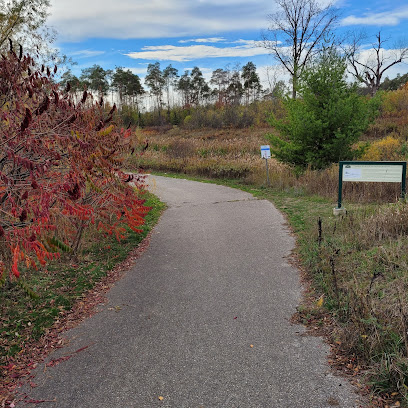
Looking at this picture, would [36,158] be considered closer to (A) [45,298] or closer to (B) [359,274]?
(A) [45,298]

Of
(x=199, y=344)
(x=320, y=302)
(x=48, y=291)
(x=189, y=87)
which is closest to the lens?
(x=199, y=344)

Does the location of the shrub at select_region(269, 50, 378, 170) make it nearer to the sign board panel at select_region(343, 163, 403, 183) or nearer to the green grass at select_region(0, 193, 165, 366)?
the sign board panel at select_region(343, 163, 403, 183)

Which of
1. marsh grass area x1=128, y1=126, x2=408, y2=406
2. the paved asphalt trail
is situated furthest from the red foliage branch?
marsh grass area x1=128, y1=126, x2=408, y2=406

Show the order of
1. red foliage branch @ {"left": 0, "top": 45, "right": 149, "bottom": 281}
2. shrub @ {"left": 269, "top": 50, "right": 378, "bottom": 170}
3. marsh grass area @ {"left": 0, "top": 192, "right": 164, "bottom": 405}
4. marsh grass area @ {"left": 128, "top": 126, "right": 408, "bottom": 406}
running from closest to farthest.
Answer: marsh grass area @ {"left": 128, "top": 126, "right": 408, "bottom": 406} → red foliage branch @ {"left": 0, "top": 45, "right": 149, "bottom": 281} → marsh grass area @ {"left": 0, "top": 192, "right": 164, "bottom": 405} → shrub @ {"left": 269, "top": 50, "right": 378, "bottom": 170}

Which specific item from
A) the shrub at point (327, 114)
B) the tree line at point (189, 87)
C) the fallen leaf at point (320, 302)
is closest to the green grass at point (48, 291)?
the fallen leaf at point (320, 302)

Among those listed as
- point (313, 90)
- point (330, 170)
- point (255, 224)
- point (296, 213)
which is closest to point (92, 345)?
point (255, 224)

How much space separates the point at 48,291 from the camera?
5266mm

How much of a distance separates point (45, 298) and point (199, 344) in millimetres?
2522

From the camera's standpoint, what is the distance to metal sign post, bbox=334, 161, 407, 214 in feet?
26.0

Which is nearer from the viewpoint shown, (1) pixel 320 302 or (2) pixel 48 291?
(1) pixel 320 302

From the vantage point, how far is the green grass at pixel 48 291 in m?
4.18

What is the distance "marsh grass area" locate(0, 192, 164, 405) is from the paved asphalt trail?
1.01ft

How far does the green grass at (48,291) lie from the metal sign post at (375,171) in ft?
17.1

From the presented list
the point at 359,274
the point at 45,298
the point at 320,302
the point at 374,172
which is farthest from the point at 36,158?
the point at 374,172
